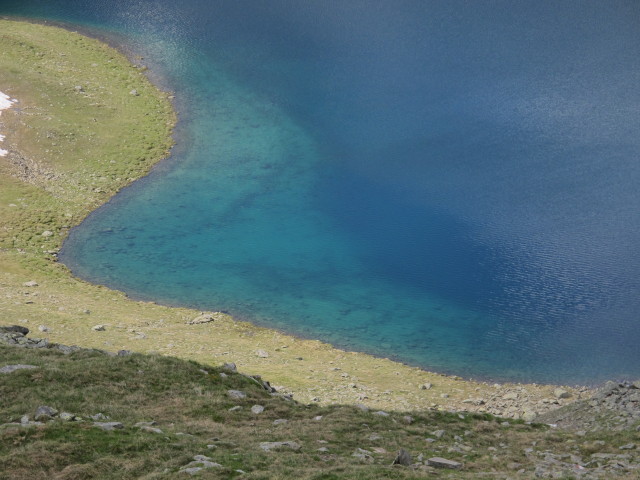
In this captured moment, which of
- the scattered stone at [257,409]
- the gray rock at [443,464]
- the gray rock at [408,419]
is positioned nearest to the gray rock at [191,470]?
the scattered stone at [257,409]

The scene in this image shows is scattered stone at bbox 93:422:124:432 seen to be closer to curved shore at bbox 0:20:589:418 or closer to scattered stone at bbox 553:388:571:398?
curved shore at bbox 0:20:589:418

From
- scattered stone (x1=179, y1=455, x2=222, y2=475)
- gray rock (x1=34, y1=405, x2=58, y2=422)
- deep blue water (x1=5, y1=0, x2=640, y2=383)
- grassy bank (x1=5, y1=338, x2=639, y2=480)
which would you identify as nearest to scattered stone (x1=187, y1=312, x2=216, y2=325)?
deep blue water (x1=5, y1=0, x2=640, y2=383)

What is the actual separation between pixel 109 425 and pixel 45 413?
2.07 metres

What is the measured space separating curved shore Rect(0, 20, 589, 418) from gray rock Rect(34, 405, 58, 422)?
13049 mm

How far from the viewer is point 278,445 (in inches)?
905

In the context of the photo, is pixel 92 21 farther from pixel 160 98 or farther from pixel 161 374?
pixel 161 374

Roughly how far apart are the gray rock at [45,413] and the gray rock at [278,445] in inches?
252

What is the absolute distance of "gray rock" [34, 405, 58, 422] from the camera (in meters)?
22.8

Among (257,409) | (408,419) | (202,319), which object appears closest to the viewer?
(257,409)

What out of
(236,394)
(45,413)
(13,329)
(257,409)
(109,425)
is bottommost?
(45,413)

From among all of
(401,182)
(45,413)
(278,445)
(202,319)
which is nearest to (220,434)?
(278,445)

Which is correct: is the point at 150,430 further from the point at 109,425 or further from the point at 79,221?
the point at 79,221

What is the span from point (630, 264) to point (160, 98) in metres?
43.5

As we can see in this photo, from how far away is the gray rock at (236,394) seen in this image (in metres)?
27.5
